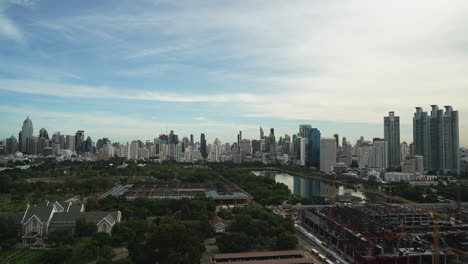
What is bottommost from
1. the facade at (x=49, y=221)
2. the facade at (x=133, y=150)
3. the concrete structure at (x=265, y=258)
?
the concrete structure at (x=265, y=258)

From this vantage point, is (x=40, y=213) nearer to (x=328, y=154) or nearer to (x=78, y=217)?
(x=78, y=217)

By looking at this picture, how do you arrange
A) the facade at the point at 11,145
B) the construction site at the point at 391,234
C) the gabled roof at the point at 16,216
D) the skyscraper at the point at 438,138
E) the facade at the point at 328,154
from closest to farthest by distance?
the construction site at the point at 391,234 → the gabled roof at the point at 16,216 → the skyscraper at the point at 438,138 → the facade at the point at 328,154 → the facade at the point at 11,145

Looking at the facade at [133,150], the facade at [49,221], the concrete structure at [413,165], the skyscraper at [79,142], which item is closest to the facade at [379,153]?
the concrete structure at [413,165]

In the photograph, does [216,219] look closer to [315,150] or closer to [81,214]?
[81,214]

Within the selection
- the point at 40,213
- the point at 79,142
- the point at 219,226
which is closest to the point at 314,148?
the point at 219,226

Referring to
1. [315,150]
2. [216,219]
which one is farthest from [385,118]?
[216,219]

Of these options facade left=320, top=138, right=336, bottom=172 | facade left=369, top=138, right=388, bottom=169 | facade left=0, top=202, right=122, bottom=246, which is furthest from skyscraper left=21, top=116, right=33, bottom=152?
facade left=0, top=202, right=122, bottom=246

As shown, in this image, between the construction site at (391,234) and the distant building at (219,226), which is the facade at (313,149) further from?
the distant building at (219,226)

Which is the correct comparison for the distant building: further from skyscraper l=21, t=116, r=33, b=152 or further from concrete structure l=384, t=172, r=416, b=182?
skyscraper l=21, t=116, r=33, b=152
